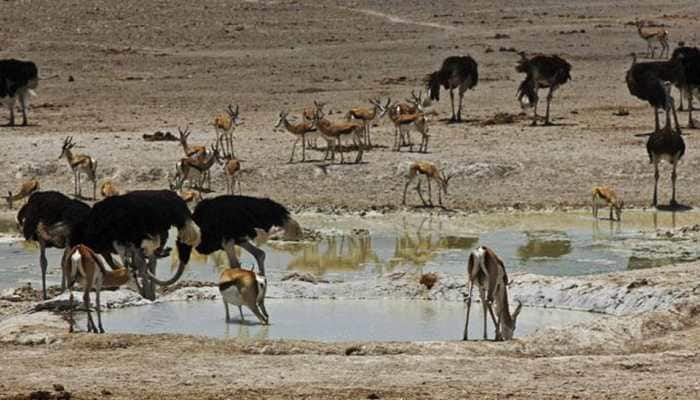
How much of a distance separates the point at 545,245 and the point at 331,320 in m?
5.84

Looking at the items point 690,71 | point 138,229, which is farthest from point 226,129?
point 138,229

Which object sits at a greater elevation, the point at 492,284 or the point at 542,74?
the point at 542,74

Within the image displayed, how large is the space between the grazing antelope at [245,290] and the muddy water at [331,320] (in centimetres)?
18

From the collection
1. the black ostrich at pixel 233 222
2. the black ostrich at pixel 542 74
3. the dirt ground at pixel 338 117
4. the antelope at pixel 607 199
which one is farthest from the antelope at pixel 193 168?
the black ostrich at pixel 542 74

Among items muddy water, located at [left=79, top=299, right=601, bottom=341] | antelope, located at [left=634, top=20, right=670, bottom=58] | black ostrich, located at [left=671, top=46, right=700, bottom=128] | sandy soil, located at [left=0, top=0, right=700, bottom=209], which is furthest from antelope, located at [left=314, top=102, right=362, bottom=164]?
antelope, located at [left=634, top=20, right=670, bottom=58]

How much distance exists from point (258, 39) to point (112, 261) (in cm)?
3439

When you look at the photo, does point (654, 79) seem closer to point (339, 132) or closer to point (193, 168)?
point (339, 132)

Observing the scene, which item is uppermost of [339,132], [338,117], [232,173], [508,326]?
[338,117]

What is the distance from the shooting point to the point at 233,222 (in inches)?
704

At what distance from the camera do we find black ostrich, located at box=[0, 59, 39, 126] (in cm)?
3272

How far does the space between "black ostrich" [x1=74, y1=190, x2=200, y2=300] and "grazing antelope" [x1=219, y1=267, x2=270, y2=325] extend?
1.40 meters

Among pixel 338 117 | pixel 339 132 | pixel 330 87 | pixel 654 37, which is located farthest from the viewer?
pixel 654 37

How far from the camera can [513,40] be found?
50.8 m

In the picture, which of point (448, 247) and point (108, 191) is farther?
point (108, 191)
